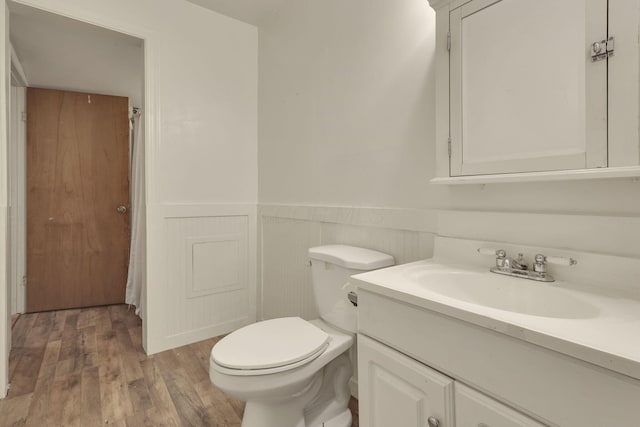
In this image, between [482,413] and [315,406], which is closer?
[482,413]

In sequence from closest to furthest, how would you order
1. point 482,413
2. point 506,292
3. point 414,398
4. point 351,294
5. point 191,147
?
point 482,413 → point 414,398 → point 506,292 → point 351,294 → point 191,147

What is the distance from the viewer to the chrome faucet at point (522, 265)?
86cm

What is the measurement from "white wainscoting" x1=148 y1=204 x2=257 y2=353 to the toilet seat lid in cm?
98

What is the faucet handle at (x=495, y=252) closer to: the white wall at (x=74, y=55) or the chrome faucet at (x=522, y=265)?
the chrome faucet at (x=522, y=265)

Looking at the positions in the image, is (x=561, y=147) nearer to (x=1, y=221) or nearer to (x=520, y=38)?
(x=520, y=38)

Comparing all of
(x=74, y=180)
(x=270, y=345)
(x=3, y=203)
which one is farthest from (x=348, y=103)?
(x=74, y=180)

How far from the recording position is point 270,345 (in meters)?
1.17

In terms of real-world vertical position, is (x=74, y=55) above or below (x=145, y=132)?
above

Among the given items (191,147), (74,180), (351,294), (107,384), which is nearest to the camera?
(351,294)

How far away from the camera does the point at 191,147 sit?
6.91 feet

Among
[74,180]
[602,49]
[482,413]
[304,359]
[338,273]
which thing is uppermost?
[602,49]

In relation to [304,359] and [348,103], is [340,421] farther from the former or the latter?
[348,103]

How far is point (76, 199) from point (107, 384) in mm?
1953

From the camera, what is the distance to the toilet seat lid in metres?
1.07
